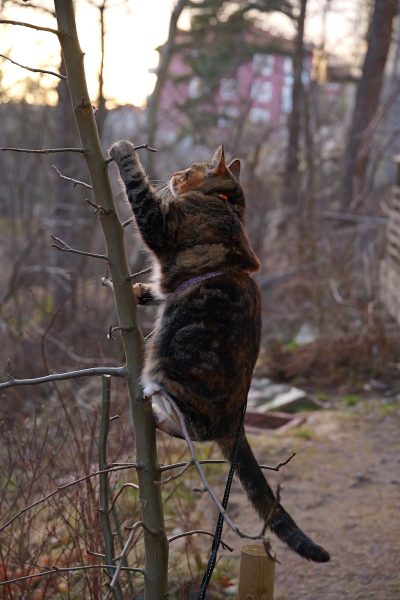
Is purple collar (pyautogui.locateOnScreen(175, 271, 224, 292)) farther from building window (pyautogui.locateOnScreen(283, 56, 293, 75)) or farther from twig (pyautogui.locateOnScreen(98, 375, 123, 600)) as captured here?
building window (pyautogui.locateOnScreen(283, 56, 293, 75))

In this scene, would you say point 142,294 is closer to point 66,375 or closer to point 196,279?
point 196,279

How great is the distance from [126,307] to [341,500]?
4037 mm

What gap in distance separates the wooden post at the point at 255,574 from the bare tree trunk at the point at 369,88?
12.1 metres

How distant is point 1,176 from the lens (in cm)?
1396

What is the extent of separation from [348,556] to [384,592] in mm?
508

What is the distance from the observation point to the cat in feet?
10.3

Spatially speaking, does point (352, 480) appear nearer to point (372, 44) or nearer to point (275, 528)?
point (275, 528)

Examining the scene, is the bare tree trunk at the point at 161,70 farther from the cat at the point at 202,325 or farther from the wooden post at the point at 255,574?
the wooden post at the point at 255,574

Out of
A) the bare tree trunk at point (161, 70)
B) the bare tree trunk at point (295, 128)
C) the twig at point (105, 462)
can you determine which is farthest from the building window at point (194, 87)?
the twig at point (105, 462)

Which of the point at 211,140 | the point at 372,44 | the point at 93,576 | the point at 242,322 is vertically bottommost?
the point at 93,576

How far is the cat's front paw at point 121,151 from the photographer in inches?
132

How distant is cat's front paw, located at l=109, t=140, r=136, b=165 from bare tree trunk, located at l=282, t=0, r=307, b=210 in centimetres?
1050

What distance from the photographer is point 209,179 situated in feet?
12.7

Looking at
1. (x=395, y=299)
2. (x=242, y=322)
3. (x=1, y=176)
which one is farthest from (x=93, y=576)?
(x=1, y=176)
